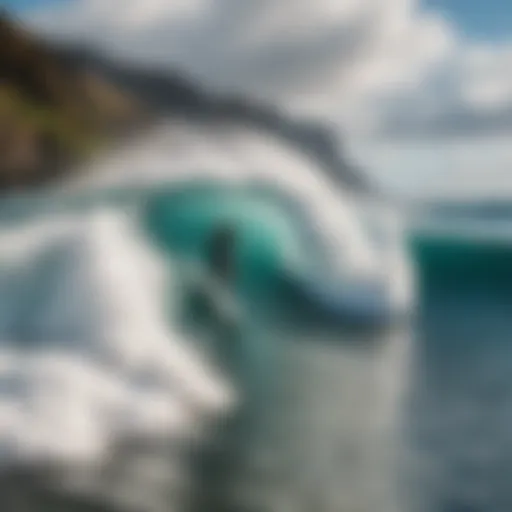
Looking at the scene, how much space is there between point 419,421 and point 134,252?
0.43 metres

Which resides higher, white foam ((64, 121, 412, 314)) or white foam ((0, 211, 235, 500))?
white foam ((64, 121, 412, 314))

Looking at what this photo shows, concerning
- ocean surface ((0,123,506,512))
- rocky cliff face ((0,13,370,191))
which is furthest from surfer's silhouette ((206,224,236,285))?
rocky cliff face ((0,13,370,191))

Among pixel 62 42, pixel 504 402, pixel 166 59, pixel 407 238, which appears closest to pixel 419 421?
pixel 504 402

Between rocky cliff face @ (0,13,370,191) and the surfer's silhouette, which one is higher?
rocky cliff face @ (0,13,370,191)

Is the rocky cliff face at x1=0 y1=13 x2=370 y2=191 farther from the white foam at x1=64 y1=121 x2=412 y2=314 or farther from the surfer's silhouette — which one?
the surfer's silhouette

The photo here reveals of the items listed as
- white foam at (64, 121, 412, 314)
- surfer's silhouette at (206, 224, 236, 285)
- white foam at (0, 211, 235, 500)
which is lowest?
white foam at (0, 211, 235, 500)

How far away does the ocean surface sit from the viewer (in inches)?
42.4

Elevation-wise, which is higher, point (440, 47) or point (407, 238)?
point (440, 47)

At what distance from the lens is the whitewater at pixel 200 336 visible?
1.08m

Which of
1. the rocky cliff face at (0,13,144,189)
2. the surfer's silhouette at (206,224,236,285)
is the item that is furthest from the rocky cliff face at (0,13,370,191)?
the surfer's silhouette at (206,224,236,285)

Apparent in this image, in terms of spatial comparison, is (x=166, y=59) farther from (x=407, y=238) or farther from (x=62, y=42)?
(x=407, y=238)

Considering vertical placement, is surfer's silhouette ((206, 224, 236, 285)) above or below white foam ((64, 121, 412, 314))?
below

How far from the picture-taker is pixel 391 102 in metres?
1.17

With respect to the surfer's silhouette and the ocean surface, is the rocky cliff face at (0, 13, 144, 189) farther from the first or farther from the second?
the surfer's silhouette
